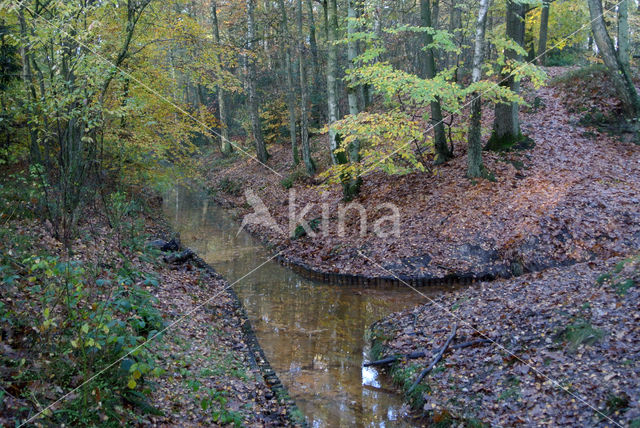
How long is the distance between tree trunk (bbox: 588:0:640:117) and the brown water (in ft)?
33.2

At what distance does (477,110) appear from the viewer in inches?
456

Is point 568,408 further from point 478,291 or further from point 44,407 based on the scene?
point 44,407

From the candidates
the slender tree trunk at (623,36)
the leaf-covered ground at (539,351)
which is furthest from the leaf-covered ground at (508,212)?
the slender tree trunk at (623,36)


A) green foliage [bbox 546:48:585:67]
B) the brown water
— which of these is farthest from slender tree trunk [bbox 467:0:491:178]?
green foliage [bbox 546:48:585:67]

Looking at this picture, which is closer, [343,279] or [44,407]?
[44,407]

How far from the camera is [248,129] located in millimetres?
27625

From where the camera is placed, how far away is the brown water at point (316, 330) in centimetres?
609

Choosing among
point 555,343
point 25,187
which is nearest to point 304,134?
point 25,187

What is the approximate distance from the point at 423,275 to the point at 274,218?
23.4 feet

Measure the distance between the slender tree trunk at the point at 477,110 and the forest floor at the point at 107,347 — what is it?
7.77m

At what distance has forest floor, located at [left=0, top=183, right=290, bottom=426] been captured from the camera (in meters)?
4.18

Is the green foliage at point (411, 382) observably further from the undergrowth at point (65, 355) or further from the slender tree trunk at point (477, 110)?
the slender tree trunk at point (477, 110)

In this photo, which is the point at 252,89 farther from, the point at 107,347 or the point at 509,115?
the point at 107,347

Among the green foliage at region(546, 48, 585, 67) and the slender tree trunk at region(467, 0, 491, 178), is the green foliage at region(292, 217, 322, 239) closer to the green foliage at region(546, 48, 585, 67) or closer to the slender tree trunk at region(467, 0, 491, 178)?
the slender tree trunk at region(467, 0, 491, 178)
